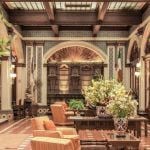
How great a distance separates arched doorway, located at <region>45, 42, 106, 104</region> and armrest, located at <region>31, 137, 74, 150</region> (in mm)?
14239

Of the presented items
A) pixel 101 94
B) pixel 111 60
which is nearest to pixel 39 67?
pixel 111 60

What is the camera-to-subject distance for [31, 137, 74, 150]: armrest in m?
6.45

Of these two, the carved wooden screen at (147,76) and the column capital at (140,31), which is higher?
the column capital at (140,31)

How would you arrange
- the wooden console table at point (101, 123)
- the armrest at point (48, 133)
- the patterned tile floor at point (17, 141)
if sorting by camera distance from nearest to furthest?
1. the armrest at point (48, 133)
2. the wooden console table at point (101, 123)
3. the patterned tile floor at point (17, 141)

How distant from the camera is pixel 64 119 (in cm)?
1452

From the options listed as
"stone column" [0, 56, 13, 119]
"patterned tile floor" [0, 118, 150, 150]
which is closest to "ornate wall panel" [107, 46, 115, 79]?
"stone column" [0, 56, 13, 119]

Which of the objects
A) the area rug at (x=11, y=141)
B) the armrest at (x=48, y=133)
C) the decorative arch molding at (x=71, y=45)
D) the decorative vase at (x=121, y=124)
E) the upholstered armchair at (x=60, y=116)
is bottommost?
the area rug at (x=11, y=141)

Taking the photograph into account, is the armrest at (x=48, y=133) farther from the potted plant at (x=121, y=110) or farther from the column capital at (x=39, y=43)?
the column capital at (x=39, y=43)

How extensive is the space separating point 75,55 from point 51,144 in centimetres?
1475

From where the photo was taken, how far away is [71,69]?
836 inches

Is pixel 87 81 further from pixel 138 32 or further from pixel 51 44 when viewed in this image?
pixel 138 32

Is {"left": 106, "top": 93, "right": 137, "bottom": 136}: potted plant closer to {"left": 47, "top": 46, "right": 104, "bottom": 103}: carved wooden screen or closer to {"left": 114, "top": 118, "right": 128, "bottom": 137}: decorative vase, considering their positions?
{"left": 114, "top": 118, "right": 128, "bottom": 137}: decorative vase

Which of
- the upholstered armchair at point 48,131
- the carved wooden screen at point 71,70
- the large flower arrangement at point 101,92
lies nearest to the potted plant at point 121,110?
the upholstered armchair at point 48,131

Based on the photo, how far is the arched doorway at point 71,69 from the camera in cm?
2102
